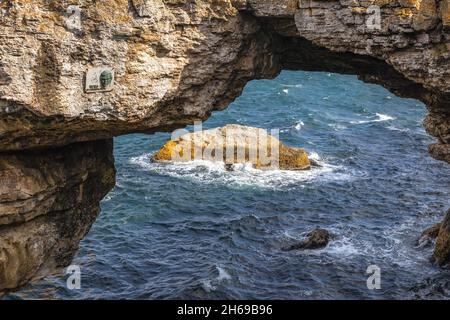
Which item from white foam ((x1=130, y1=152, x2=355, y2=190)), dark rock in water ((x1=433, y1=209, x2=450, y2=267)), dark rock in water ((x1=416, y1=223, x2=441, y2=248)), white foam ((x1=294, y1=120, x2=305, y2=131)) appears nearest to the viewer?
dark rock in water ((x1=433, y1=209, x2=450, y2=267))

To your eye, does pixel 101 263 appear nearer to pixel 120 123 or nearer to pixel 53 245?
pixel 53 245

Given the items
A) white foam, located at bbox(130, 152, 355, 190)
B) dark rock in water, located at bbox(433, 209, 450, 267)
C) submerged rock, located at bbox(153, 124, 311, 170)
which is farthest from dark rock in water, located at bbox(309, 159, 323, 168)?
dark rock in water, located at bbox(433, 209, 450, 267)

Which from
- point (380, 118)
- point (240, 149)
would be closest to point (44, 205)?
point (240, 149)

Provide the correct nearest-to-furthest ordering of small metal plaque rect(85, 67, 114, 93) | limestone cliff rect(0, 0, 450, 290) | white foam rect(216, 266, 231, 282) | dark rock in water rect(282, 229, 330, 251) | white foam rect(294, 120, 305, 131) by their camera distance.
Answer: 1. limestone cliff rect(0, 0, 450, 290)
2. small metal plaque rect(85, 67, 114, 93)
3. white foam rect(216, 266, 231, 282)
4. dark rock in water rect(282, 229, 330, 251)
5. white foam rect(294, 120, 305, 131)

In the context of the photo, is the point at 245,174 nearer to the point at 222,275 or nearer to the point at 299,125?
the point at 299,125

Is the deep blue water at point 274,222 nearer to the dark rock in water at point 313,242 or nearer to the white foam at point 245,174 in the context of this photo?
the white foam at point 245,174

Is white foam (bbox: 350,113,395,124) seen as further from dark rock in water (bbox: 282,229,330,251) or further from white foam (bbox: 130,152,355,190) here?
dark rock in water (bbox: 282,229,330,251)
